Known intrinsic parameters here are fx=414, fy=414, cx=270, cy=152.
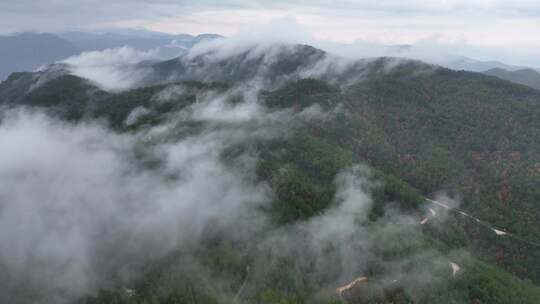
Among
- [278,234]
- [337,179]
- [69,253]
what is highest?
[337,179]

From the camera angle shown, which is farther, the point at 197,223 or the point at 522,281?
the point at 197,223

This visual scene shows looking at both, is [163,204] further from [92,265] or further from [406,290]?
[406,290]

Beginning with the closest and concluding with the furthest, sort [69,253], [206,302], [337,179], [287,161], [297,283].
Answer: [206,302] < [297,283] < [69,253] < [337,179] < [287,161]

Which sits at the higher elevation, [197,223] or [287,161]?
[287,161]

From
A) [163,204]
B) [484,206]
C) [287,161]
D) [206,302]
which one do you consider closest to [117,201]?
[163,204]

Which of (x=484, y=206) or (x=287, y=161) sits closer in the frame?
(x=484, y=206)

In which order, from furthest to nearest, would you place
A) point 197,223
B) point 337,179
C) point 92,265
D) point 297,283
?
point 337,179 → point 197,223 → point 92,265 → point 297,283

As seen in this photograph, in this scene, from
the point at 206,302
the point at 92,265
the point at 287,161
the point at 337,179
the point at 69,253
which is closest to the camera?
the point at 206,302

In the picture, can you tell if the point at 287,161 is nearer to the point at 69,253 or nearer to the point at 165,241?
the point at 165,241

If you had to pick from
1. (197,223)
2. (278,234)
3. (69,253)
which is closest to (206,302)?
(278,234)
